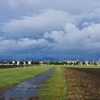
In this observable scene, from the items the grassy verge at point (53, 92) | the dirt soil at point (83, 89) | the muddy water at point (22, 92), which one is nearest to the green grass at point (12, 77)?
the muddy water at point (22, 92)

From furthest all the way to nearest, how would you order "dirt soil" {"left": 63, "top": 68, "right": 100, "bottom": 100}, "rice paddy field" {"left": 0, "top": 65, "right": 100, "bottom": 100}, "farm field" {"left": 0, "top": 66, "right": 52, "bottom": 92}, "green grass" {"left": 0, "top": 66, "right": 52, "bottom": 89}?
"green grass" {"left": 0, "top": 66, "right": 52, "bottom": 89} → "farm field" {"left": 0, "top": 66, "right": 52, "bottom": 92} → "rice paddy field" {"left": 0, "top": 65, "right": 100, "bottom": 100} → "dirt soil" {"left": 63, "top": 68, "right": 100, "bottom": 100}

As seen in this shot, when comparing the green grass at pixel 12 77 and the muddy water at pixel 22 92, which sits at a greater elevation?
the green grass at pixel 12 77

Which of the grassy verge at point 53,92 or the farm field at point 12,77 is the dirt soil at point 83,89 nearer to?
the grassy verge at point 53,92

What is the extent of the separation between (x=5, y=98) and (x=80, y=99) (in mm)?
5776

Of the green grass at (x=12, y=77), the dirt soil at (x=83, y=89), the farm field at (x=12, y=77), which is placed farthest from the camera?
the green grass at (x=12, y=77)

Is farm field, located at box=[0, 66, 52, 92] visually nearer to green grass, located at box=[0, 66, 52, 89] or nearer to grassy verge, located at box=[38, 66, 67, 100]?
green grass, located at box=[0, 66, 52, 89]

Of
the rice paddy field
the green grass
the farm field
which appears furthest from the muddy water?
the green grass

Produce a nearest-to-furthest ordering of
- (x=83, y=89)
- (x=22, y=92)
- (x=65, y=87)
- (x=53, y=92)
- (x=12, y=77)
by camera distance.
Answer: (x=53, y=92), (x=22, y=92), (x=83, y=89), (x=65, y=87), (x=12, y=77)

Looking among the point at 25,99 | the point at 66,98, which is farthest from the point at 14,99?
the point at 66,98

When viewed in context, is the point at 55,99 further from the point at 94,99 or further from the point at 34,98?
the point at 94,99

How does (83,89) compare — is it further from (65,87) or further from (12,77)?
(12,77)

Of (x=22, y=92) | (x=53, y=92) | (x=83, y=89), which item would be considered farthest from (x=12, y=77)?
(x=53, y=92)

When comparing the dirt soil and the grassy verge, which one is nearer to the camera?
the grassy verge

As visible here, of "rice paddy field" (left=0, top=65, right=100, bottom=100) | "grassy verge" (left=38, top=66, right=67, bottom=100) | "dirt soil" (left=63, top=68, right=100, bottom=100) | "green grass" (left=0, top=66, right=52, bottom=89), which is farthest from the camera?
"green grass" (left=0, top=66, right=52, bottom=89)
